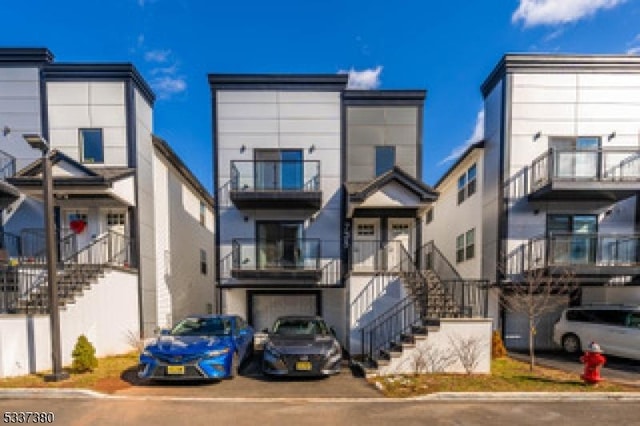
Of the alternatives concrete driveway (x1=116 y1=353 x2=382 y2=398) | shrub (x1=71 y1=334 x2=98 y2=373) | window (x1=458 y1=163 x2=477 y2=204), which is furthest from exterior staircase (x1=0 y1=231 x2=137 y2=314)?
window (x1=458 y1=163 x2=477 y2=204)

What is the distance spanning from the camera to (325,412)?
5.24m

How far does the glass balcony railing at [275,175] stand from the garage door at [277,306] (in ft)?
14.0

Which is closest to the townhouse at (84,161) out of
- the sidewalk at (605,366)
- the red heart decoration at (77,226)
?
the red heart decoration at (77,226)

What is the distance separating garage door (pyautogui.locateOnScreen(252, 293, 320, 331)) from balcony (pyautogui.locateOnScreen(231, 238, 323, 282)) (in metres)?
1.44

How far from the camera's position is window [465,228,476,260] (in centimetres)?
1312

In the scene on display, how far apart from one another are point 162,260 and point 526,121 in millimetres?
15293

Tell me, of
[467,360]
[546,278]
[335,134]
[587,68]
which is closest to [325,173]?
[335,134]

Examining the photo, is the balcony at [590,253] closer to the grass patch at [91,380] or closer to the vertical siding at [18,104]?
the grass patch at [91,380]

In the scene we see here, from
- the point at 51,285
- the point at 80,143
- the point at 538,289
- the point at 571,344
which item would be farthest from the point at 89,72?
the point at 571,344

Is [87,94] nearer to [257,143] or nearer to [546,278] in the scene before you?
[257,143]

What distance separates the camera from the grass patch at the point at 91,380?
6.22m

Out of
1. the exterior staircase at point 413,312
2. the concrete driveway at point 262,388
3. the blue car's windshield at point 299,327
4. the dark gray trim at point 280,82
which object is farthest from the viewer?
the dark gray trim at point 280,82

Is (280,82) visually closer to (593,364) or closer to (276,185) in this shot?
(276,185)

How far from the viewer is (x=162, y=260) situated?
12.4 m
